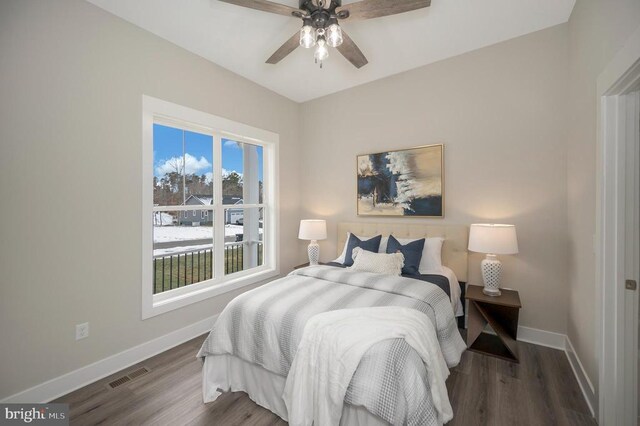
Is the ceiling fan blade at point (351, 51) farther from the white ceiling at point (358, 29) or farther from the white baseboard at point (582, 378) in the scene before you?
the white baseboard at point (582, 378)

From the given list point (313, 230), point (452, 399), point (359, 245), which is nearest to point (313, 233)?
point (313, 230)

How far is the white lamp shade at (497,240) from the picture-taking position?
2387 mm

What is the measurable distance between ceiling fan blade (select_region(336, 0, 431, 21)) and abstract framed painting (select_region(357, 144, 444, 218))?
1652 mm

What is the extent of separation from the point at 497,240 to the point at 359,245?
4.44 ft

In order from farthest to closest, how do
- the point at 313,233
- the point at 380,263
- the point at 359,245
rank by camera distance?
the point at 313,233 < the point at 359,245 < the point at 380,263

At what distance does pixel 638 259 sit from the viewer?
4.87ft

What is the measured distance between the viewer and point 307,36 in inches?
74.0

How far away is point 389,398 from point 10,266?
246 cm


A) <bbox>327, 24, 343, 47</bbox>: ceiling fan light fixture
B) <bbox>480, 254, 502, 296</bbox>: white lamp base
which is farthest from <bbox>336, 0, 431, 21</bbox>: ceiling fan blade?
<bbox>480, 254, 502, 296</bbox>: white lamp base

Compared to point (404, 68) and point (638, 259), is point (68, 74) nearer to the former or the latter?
point (404, 68)

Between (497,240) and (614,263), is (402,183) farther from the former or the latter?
(614,263)

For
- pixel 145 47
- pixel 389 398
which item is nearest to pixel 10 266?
pixel 145 47

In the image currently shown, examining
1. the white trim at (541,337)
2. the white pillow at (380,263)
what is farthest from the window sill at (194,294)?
the white trim at (541,337)

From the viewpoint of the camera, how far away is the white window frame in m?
2.48
